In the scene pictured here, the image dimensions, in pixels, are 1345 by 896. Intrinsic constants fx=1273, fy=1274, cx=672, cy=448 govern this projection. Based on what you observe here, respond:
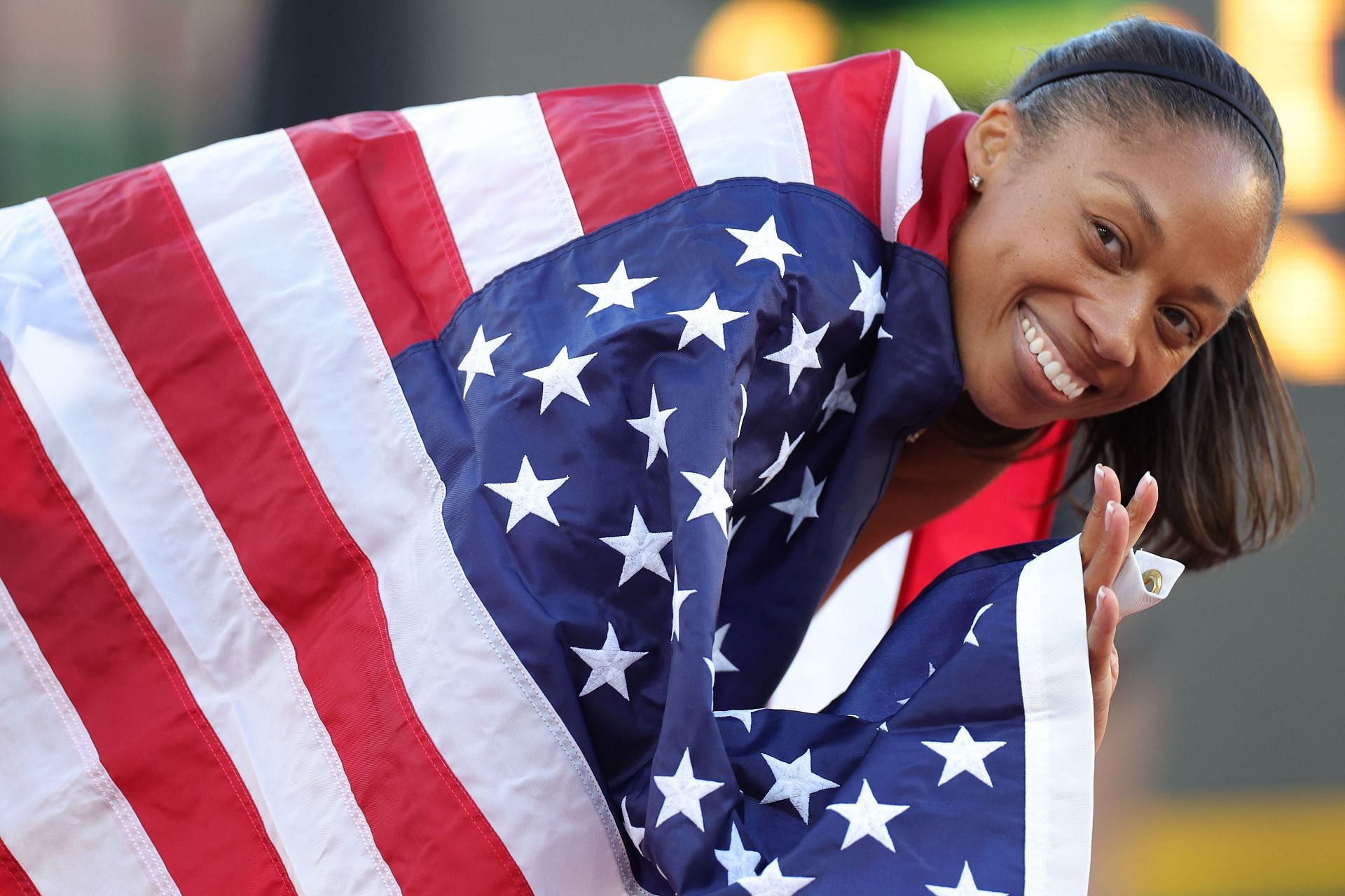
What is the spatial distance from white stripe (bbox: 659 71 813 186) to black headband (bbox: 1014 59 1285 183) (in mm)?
273

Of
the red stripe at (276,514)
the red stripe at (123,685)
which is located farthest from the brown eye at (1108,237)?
the red stripe at (123,685)

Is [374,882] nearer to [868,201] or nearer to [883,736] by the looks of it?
[883,736]

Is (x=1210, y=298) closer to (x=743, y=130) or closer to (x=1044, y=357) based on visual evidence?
(x=1044, y=357)

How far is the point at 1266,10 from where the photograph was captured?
3150mm

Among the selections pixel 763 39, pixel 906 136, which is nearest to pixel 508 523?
pixel 906 136

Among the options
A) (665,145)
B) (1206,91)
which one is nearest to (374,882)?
(665,145)

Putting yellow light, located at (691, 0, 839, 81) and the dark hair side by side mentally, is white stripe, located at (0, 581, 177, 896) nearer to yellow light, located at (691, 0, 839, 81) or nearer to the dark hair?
the dark hair

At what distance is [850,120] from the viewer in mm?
1318

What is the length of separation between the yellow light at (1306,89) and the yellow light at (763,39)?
983 mm

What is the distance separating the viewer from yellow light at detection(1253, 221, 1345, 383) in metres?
3.10

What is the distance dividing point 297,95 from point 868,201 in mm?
2234

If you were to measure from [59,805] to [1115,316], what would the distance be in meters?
1.05

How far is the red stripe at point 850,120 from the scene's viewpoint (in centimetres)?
127

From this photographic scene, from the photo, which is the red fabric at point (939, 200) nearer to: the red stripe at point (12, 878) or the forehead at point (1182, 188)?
the forehead at point (1182, 188)
